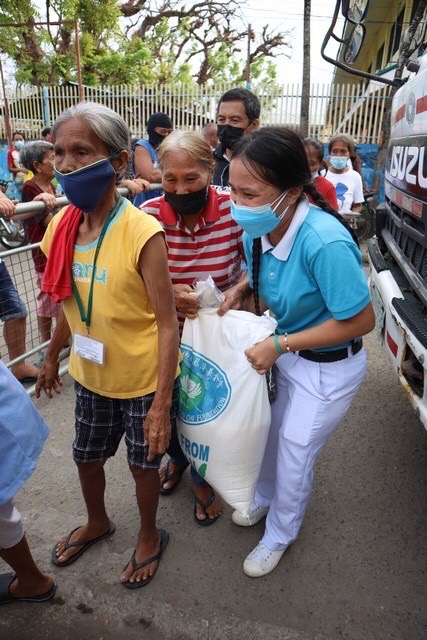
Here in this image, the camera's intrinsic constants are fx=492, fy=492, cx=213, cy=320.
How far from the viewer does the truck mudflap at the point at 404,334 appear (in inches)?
80.4

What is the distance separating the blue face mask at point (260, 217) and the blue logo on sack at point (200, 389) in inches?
21.7

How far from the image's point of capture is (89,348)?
186 centimetres

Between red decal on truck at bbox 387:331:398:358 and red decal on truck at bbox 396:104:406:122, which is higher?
red decal on truck at bbox 396:104:406:122

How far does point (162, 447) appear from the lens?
1.87m

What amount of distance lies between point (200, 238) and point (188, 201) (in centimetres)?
19

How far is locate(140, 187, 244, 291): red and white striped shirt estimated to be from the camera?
7.14ft

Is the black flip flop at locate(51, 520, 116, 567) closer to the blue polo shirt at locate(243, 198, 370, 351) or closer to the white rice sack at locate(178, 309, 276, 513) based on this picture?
the white rice sack at locate(178, 309, 276, 513)

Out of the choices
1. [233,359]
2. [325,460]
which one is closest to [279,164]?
[233,359]

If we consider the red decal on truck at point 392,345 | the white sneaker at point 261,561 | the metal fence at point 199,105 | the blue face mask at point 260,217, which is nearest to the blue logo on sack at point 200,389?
the blue face mask at point 260,217

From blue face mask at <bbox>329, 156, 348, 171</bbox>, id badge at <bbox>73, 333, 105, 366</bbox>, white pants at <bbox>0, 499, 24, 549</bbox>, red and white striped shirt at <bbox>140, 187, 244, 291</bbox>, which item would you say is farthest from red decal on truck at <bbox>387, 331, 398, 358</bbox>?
blue face mask at <bbox>329, 156, 348, 171</bbox>

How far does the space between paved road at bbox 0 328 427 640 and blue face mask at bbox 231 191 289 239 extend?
1.47m

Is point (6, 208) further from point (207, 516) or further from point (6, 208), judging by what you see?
point (207, 516)

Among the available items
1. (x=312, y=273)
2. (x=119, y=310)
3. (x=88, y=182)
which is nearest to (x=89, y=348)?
(x=119, y=310)

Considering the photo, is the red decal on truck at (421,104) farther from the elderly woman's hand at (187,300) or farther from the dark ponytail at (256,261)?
the elderly woman's hand at (187,300)
